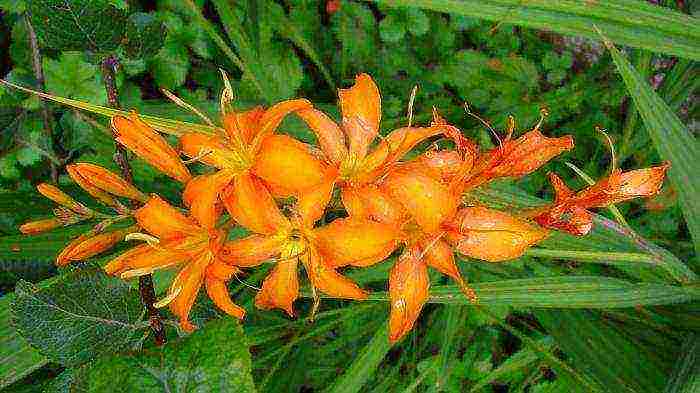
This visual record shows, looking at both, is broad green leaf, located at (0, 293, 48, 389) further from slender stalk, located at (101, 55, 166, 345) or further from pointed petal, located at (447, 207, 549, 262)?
pointed petal, located at (447, 207, 549, 262)

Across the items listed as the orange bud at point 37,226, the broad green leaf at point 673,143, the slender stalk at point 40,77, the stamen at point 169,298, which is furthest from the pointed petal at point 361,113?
the slender stalk at point 40,77

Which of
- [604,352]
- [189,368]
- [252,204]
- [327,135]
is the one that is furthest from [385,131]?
[189,368]

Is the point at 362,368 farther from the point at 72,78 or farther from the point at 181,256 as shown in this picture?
the point at 72,78

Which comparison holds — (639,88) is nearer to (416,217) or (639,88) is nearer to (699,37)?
(699,37)

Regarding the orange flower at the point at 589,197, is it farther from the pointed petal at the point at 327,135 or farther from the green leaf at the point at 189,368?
the green leaf at the point at 189,368

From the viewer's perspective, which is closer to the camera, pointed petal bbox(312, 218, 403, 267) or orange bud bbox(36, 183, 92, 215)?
pointed petal bbox(312, 218, 403, 267)

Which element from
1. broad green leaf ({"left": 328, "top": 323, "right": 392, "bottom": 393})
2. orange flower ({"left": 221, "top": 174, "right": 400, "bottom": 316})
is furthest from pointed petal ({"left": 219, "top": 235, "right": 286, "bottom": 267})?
broad green leaf ({"left": 328, "top": 323, "right": 392, "bottom": 393})
